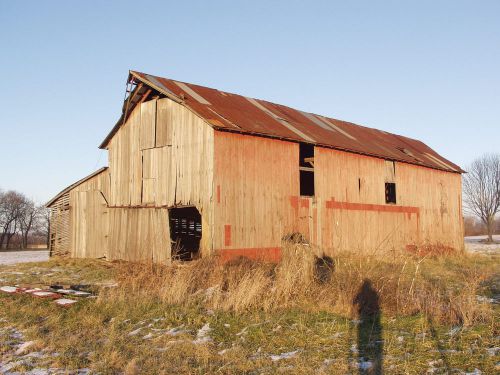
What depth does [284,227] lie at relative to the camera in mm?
17578

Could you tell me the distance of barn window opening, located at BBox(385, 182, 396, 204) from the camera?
78.7ft

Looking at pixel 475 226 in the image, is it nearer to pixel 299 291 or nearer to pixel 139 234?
pixel 139 234

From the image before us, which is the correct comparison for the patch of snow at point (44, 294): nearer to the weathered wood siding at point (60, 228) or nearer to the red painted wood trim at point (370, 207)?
the weathered wood siding at point (60, 228)

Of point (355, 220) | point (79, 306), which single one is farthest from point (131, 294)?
point (355, 220)

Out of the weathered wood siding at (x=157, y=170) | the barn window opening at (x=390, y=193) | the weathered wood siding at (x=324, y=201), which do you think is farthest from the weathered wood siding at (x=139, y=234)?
the barn window opening at (x=390, y=193)

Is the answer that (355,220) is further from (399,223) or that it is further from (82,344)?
(82,344)

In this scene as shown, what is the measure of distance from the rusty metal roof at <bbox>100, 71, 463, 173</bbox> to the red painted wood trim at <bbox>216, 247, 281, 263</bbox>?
12.9 feet

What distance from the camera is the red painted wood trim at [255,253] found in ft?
50.9

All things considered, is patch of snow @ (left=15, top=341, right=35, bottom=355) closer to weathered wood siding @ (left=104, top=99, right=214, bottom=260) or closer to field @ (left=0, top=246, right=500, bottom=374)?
field @ (left=0, top=246, right=500, bottom=374)

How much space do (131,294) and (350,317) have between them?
194 inches

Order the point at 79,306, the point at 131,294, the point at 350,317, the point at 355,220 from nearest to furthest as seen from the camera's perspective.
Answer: the point at 350,317, the point at 79,306, the point at 131,294, the point at 355,220

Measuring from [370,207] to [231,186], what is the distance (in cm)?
830

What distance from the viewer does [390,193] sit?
2420cm

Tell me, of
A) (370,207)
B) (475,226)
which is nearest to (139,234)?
(370,207)
